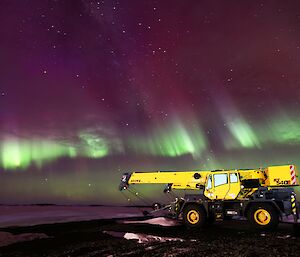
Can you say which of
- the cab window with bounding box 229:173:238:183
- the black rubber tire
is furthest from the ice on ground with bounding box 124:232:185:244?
the cab window with bounding box 229:173:238:183

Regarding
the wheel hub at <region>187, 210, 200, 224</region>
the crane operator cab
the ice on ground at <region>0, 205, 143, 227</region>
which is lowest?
the ice on ground at <region>0, 205, 143, 227</region>

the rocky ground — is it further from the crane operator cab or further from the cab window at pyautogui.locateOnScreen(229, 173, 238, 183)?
the cab window at pyautogui.locateOnScreen(229, 173, 238, 183)

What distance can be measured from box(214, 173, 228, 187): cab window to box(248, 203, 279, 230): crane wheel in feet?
6.95

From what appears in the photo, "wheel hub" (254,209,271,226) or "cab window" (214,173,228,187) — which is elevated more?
"cab window" (214,173,228,187)

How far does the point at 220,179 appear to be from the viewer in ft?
58.7

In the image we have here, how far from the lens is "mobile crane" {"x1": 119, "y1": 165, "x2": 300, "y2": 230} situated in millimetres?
16062

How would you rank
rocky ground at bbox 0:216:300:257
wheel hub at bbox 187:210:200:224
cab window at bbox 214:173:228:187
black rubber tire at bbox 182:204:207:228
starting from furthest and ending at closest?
cab window at bbox 214:173:228:187 → wheel hub at bbox 187:210:200:224 → black rubber tire at bbox 182:204:207:228 → rocky ground at bbox 0:216:300:257

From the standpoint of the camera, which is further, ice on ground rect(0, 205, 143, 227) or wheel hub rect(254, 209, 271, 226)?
ice on ground rect(0, 205, 143, 227)

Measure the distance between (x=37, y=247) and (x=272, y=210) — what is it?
37.1 feet

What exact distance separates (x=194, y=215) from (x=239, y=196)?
9.18 feet

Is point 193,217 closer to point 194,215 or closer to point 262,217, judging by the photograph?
point 194,215

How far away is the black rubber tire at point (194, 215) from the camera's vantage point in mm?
17469

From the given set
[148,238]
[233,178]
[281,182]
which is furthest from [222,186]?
[148,238]

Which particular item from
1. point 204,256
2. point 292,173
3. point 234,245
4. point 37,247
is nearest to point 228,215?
point 292,173
